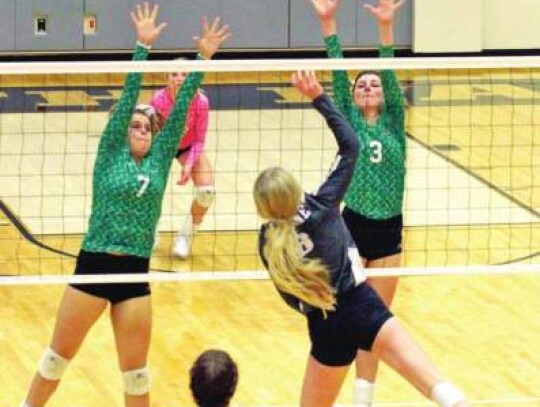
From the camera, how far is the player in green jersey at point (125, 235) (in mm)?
8062

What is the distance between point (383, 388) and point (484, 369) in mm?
797

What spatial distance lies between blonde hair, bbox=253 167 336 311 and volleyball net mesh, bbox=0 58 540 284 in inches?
66.7

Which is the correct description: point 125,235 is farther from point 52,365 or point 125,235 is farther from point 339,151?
point 339,151

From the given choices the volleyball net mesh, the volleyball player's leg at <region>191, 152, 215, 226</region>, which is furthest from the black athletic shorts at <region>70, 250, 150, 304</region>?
the volleyball player's leg at <region>191, 152, 215, 226</region>

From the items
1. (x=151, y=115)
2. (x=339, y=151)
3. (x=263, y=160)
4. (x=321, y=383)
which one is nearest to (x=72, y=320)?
(x=151, y=115)

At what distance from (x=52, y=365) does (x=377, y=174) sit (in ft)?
Result: 7.03

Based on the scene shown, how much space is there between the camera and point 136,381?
8.17 m

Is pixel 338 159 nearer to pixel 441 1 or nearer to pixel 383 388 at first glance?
pixel 383 388

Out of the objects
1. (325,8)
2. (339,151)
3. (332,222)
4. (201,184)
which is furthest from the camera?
(201,184)

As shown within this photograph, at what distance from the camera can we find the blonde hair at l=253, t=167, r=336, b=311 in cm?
678

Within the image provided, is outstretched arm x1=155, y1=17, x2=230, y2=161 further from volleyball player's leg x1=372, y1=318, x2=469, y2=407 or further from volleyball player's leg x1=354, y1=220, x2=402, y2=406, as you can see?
volleyball player's leg x1=372, y1=318, x2=469, y2=407

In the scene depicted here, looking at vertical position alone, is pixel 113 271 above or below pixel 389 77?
below

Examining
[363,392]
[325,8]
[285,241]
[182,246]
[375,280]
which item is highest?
[325,8]

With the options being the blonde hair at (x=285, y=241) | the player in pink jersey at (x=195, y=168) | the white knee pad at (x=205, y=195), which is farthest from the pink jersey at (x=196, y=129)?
the blonde hair at (x=285, y=241)
